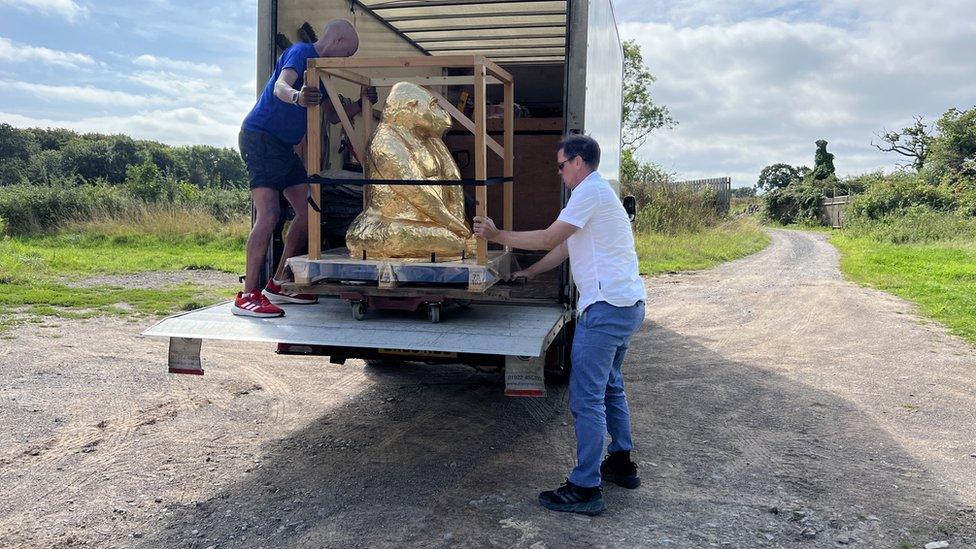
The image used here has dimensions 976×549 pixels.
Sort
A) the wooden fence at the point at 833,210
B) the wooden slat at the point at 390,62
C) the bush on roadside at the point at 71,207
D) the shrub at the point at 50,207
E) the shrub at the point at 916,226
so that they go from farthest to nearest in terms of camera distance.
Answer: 1. the wooden fence at the point at 833,210
2. the shrub at the point at 916,226
3. the shrub at the point at 50,207
4. the bush on roadside at the point at 71,207
5. the wooden slat at the point at 390,62

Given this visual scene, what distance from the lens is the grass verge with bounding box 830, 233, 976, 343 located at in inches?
397

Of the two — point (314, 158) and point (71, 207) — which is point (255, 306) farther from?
point (71, 207)

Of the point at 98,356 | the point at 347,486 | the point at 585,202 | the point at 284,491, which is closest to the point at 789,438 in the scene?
the point at 585,202

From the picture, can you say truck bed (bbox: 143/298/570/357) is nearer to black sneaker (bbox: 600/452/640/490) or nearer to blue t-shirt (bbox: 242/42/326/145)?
black sneaker (bbox: 600/452/640/490)

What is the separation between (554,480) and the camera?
4109 millimetres

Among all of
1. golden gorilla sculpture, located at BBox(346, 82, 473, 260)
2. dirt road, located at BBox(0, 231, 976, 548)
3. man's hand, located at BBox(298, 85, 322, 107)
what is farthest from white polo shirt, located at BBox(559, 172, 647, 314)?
man's hand, located at BBox(298, 85, 322, 107)

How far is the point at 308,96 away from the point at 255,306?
1212 mm

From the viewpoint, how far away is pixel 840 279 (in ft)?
47.9

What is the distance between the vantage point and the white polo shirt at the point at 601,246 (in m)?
3.73

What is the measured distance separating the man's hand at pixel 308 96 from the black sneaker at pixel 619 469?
2506mm

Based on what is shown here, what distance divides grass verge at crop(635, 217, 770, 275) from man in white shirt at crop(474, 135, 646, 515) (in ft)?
38.0

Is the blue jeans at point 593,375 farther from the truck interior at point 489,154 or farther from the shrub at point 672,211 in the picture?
the shrub at point 672,211

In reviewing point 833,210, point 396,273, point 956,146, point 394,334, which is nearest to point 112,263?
point 396,273

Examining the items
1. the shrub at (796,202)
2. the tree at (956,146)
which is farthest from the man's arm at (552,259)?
the shrub at (796,202)
